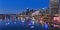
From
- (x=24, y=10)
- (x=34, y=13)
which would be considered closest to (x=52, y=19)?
(x=34, y=13)

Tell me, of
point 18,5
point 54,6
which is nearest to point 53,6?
point 54,6

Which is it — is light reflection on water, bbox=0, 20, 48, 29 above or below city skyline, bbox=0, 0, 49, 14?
below

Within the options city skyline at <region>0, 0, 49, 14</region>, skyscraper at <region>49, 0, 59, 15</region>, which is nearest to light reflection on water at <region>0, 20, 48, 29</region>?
city skyline at <region>0, 0, 49, 14</region>

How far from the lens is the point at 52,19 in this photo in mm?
1619

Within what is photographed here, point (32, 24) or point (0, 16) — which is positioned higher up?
point (0, 16)

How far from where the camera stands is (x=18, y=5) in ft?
5.39

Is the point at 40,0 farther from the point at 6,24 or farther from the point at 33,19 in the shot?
the point at 6,24

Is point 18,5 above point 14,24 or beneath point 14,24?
above

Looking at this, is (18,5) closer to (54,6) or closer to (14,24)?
(14,24)

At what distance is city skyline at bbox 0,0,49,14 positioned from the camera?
1626 mm

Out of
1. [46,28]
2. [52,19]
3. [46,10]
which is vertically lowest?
[46,28]

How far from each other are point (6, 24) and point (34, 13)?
0.38 metres

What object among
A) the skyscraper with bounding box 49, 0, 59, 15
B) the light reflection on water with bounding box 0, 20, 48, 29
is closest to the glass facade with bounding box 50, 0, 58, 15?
the skyscraper with bounding box 49, 0, 59, 15

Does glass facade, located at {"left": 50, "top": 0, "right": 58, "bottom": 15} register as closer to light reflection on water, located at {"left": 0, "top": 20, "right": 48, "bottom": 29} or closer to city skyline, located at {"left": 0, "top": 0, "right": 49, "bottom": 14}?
city skyline, located at {"left": 0, "top": 0, "right": 49, "bottom": 14}
